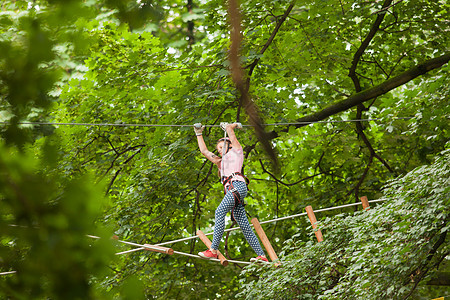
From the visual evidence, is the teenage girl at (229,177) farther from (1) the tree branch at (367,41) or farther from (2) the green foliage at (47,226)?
(2) the green foliage at (47,226)

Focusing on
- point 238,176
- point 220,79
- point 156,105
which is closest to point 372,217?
point 238,176

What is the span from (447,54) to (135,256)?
4983 millimetres

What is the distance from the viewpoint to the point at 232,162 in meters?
5.38

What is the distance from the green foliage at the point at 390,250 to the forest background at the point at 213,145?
2 cm

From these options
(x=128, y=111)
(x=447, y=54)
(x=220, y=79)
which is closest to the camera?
(x=220, y=79)

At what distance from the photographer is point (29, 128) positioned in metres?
1.19

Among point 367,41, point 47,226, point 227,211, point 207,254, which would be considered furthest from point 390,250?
point 367,41

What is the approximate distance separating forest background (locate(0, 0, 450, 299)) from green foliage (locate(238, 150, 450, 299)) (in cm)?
2

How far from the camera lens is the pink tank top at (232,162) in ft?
17.6

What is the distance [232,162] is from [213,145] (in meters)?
1.74

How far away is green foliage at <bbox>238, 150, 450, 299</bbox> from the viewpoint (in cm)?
415

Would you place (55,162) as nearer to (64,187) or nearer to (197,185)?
(64,187)

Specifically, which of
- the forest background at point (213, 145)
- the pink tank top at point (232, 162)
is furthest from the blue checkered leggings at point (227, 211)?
the forest background at point (213, 145)

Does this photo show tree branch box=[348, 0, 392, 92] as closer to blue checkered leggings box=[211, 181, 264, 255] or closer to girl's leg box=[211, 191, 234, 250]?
blue checkered leggings box=[211, 181, 264, 255]
